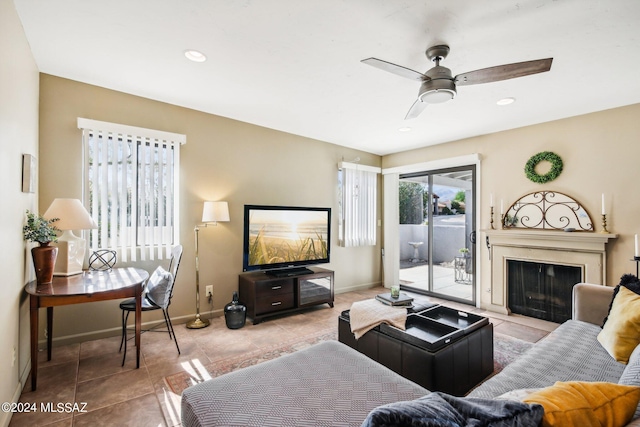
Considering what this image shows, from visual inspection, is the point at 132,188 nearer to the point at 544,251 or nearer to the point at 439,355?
the point at 439,355

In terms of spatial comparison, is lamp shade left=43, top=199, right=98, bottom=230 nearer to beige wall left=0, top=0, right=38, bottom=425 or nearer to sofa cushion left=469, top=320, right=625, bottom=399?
beige wall left=0, top=0, right=38, bottom=425

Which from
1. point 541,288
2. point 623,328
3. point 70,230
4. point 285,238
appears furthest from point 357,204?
point 70,230

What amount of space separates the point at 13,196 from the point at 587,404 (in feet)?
9.76

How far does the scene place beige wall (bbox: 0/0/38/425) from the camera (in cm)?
171

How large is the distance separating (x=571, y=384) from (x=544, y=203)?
11.5 ft

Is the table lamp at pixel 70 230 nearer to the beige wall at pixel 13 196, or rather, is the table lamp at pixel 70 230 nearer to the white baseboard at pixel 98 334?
the beige wall at pixel 13 196

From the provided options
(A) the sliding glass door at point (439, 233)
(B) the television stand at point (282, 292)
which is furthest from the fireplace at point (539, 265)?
(B) the television stand at point (282, 292)

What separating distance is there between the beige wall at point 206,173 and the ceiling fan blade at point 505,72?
2682 millimetres

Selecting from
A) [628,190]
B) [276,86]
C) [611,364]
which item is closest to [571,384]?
[611,364]

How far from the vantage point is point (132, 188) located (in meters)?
3.10

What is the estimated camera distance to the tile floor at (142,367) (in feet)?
6.24

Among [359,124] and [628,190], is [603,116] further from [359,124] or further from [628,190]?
[359,124]

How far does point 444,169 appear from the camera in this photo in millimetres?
4738

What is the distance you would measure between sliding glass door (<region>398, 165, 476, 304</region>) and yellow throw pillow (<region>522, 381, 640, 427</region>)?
3.82 metres
